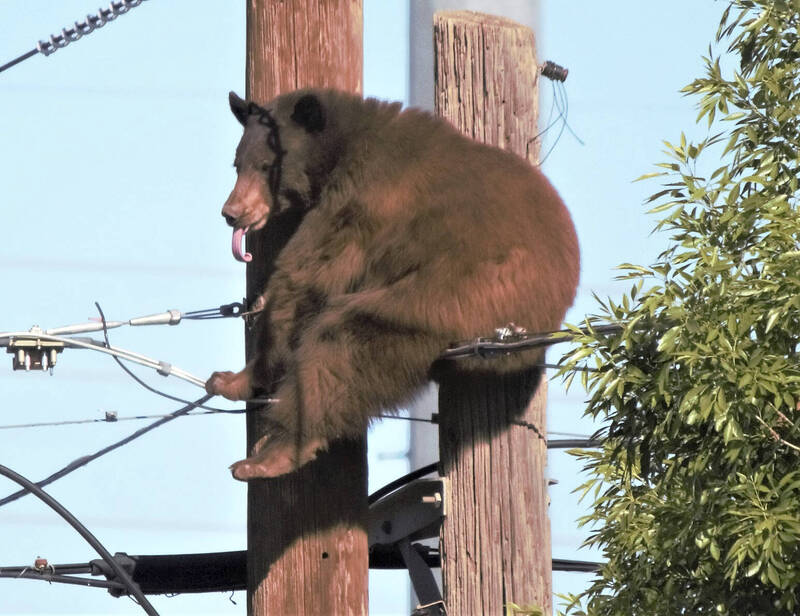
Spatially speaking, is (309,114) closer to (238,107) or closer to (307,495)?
(238,107)

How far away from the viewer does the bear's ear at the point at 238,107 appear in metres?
6.25

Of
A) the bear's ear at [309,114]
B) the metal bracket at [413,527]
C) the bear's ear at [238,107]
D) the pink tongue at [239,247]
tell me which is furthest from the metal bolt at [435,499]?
the bear's ear at [238,107]

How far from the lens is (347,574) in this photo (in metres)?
5.52

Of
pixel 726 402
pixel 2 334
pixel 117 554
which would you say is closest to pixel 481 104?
pixel 726 402

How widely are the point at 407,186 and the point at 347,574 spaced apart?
1.66m

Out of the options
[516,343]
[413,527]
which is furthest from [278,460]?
[516,343]

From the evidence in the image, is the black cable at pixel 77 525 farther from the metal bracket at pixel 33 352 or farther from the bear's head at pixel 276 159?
the bear's head at pixel 276 159

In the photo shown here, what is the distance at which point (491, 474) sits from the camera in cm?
538

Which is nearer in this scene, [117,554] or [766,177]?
[766,177]

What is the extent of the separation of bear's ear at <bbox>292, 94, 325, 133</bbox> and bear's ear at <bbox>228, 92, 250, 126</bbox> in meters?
0.23

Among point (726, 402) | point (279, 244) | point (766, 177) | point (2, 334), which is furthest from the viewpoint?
point (279, 244)

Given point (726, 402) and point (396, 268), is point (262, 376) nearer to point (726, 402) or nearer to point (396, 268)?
point (396, 268)

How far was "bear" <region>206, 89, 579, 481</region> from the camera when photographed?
18.6ft

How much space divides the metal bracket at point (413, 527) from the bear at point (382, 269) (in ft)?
1.33
